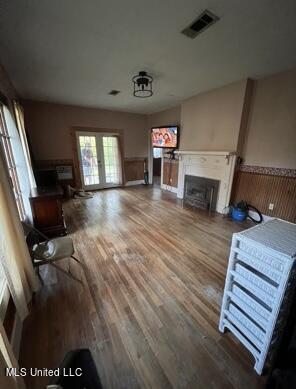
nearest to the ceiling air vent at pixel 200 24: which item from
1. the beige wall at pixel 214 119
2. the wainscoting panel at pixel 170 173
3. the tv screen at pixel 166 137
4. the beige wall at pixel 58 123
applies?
the beige wall at pixel 214 119

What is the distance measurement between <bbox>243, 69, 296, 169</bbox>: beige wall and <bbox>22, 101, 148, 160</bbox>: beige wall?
160 inches

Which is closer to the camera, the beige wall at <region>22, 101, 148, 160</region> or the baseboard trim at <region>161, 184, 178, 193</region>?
the beige wall at <region>22, 101, 148, 160</region>

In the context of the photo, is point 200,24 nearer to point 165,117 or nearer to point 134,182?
point 165,117

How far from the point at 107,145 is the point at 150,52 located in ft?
12.6

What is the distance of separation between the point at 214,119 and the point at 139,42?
2352mm

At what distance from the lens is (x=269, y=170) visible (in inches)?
122

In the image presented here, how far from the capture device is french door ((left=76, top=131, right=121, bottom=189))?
5379 millimetres

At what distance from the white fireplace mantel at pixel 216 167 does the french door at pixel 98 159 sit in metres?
2.61

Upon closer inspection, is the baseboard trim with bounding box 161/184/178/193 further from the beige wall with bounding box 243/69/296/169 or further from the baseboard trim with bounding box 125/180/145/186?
the beige wall with bounding box 243/69/296/169

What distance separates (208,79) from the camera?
10.2 ft

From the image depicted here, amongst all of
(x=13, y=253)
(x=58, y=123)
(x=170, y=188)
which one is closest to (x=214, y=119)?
(x=170, y=188)

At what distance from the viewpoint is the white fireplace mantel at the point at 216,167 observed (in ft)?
11.5

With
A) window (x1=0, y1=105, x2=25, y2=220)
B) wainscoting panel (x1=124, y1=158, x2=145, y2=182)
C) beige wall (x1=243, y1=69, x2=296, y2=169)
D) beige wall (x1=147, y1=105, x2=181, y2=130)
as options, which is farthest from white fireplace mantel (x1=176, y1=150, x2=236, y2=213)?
window (x1=0, y1=105, x2=25, y2=220)

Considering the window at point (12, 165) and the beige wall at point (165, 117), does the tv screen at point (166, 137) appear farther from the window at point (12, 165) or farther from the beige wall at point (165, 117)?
the window at point (12, 165)
